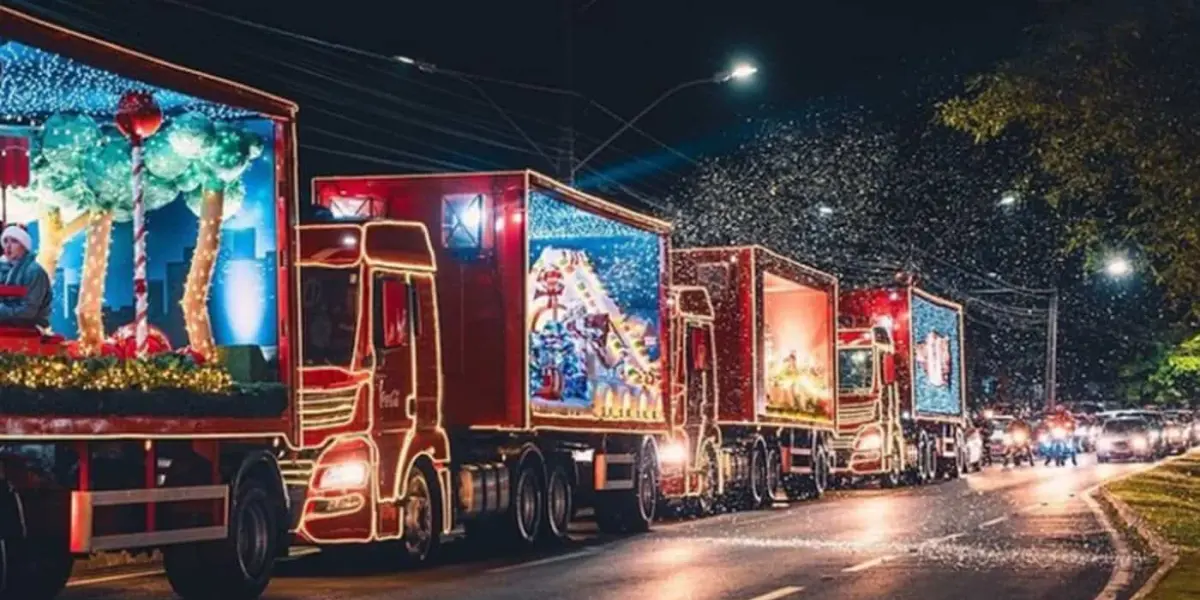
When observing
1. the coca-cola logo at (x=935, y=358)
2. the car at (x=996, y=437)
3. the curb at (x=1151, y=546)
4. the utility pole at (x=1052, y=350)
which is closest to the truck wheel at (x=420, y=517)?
the curb at (x=1151, y=546)

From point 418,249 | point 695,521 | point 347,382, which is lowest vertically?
point 695,521

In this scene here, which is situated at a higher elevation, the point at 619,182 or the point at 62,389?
the point at 619,182

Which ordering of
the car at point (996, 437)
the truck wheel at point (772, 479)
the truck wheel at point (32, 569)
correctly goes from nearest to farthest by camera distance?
the truck wheel at point (32, 569), the truck wheel at point (772, 479), the car at point (996, 437)

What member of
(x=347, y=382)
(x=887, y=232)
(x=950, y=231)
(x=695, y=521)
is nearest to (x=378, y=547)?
(x=347, y=382)

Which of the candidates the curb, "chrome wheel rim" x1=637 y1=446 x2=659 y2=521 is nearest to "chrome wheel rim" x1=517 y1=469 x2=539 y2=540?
"chrome wheel rim" x1=637 y1=446 x2=659 y2=521

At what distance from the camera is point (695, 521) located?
29625mm

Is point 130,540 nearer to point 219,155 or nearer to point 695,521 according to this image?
point 219,155

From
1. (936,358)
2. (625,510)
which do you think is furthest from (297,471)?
(936,358)

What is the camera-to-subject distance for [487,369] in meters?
22.8

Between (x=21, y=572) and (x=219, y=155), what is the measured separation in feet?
11.6

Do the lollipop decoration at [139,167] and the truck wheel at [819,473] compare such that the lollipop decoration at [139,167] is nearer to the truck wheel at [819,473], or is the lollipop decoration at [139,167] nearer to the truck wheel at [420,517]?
the truck wheel at [420,517]

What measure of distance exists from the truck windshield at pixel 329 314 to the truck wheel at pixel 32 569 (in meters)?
3.70

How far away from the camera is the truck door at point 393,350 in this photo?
19734 mm

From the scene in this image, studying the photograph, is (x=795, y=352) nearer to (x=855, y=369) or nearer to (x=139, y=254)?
(x=855, y=369)
